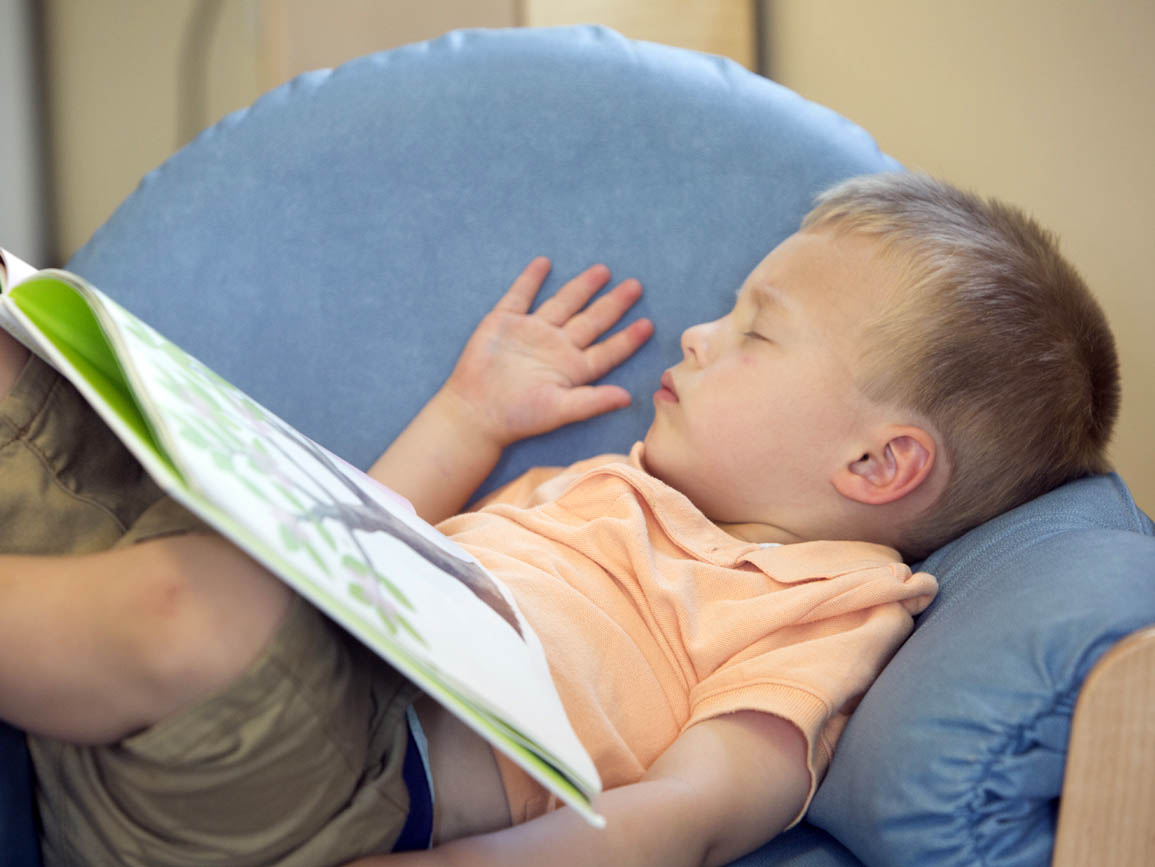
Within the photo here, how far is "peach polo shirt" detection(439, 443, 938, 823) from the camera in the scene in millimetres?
635

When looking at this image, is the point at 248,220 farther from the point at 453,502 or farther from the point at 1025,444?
the point at 1025,444

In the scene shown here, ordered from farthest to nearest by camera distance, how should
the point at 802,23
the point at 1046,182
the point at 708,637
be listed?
1. the point at 802,23
2. the point at 1046,182
3. the point at 708,637

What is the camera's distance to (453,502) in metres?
0.91

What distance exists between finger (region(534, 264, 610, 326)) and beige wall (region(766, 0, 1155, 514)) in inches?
19.4

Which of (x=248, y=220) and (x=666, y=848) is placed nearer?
(x=666, y=848)

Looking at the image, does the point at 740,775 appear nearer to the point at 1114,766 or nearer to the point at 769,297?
the point at 1114,766

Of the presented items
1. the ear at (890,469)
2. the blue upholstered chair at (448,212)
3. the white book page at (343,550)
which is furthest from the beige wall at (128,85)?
the white book page at (343,550)

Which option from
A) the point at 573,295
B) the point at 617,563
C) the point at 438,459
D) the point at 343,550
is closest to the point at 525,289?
the point at 573,295

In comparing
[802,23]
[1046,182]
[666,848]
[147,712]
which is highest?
[802,23]

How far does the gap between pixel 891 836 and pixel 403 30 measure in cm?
140

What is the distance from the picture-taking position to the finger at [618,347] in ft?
3.04

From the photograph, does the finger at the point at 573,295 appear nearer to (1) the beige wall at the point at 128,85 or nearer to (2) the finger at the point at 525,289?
(2) the finger at the point at 525,289

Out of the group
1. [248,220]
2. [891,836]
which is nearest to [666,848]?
[891,836]

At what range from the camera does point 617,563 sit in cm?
75
